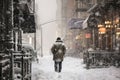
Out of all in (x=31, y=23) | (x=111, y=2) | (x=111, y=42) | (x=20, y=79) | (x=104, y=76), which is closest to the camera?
(x=20, y=79)

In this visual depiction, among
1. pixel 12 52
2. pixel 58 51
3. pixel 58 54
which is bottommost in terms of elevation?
pixel 58 54

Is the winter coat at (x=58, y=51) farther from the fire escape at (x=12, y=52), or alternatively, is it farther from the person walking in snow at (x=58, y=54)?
the fire escape at (x=12, y=52)

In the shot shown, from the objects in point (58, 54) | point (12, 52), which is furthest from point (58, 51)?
point (12, 52)

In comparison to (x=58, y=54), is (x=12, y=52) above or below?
above

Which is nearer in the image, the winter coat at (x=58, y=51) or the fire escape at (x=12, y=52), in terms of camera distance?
the fire escape at (x=12, y=52)

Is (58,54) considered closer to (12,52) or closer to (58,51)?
(58,51)

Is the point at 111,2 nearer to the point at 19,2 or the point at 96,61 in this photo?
the point at 96,61

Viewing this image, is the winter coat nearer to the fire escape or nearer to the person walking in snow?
the person walking in snow

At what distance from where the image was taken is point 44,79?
16.3m

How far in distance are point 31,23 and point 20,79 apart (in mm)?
11032

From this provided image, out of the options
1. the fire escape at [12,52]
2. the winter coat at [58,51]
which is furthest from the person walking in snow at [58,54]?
the fire escape at [12,52]

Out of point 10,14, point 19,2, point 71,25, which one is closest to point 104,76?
point 19,2

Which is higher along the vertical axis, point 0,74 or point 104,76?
point 0,74

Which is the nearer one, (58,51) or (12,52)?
(12,52)
